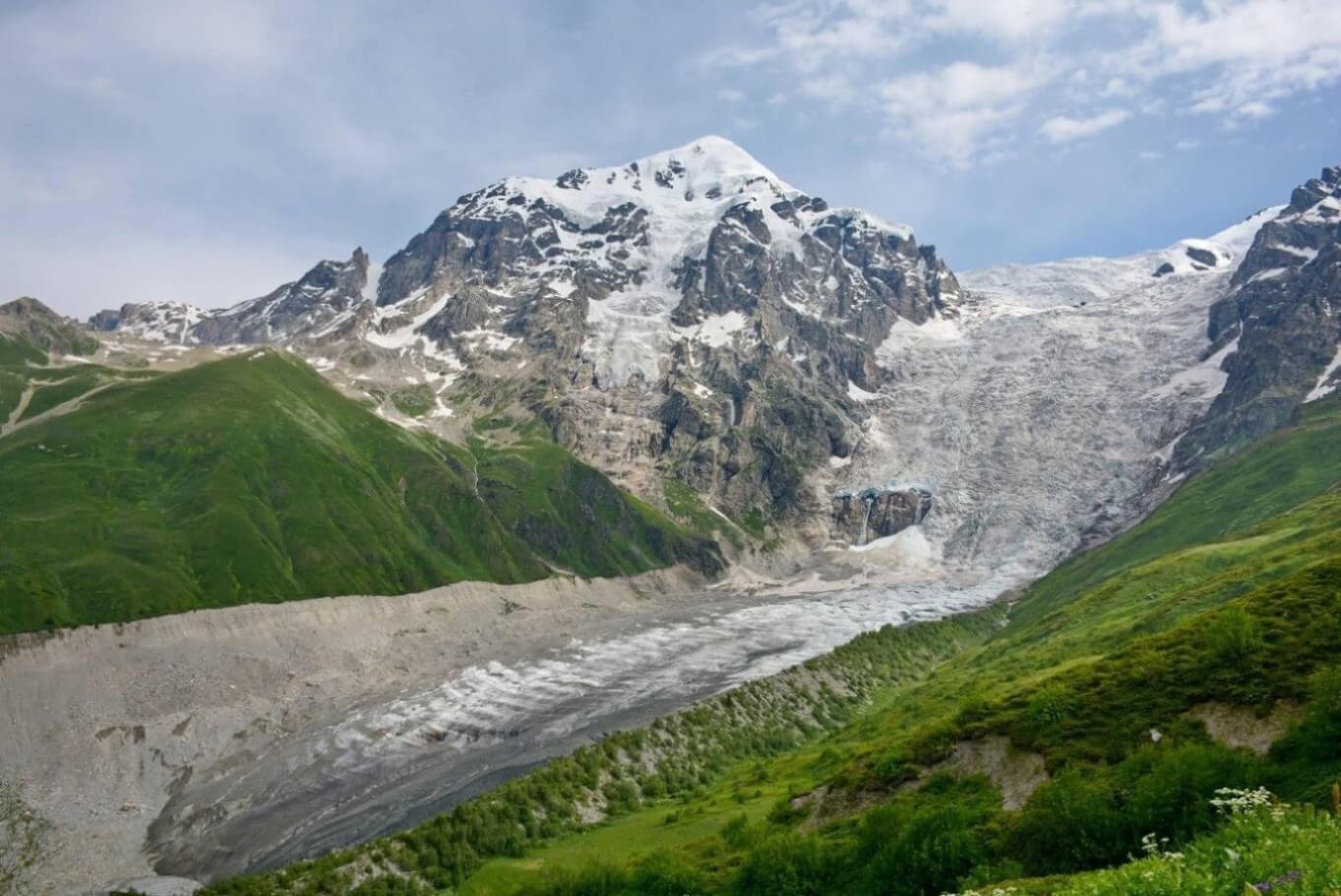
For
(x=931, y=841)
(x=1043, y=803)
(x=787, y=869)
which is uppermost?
(x=1043, y=803)

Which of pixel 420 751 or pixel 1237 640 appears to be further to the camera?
pixel 420 751

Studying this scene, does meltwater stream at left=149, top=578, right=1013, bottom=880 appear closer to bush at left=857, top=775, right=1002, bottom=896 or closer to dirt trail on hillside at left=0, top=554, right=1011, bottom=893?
dirt trail on hillside at left=0, top=554, right=1011, bottom=893

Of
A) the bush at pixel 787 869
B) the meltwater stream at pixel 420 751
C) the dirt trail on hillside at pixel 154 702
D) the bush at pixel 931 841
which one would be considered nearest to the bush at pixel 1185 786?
the bush at pixel 931 841

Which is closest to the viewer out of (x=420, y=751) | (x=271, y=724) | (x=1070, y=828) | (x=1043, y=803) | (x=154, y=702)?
(x=1070, y=828)

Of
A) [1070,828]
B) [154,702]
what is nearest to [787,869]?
[1070,828]

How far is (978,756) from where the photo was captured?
34.1 m

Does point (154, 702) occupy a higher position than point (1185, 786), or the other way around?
point (1185, 786)

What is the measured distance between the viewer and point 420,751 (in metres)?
117

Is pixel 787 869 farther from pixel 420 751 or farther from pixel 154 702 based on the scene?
pixel 154 702

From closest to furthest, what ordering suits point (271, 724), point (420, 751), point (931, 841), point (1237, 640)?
point (931, 841) < point (1237, 640) < point (420, 751) < point (271, 724)

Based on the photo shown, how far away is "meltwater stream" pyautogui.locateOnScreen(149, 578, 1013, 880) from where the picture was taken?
9131 centimetres

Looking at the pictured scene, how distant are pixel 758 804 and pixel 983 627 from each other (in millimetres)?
143572

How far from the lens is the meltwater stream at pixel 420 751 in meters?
91.3

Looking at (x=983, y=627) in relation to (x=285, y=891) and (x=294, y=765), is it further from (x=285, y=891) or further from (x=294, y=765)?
(x=285, y=891)
